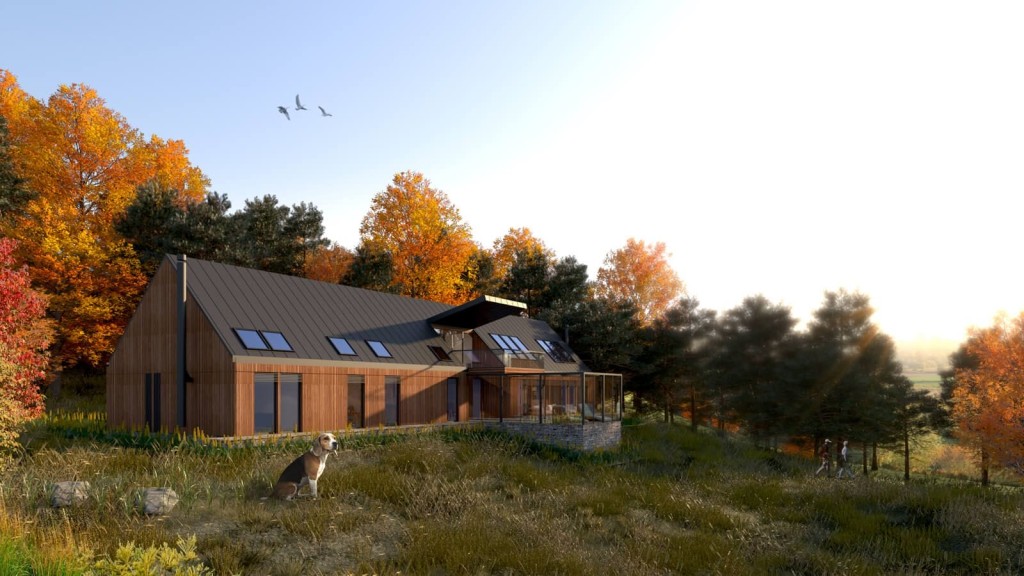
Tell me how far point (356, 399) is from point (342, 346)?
6.11ft

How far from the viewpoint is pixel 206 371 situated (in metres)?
20.5

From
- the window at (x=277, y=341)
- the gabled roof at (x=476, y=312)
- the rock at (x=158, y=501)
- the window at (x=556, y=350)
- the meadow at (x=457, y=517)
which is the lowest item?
the meadow at (x=457, y=517)

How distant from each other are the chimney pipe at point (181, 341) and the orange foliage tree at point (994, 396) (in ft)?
114

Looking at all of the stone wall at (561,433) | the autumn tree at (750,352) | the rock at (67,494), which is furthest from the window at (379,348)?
the autumn tree at (750,352)

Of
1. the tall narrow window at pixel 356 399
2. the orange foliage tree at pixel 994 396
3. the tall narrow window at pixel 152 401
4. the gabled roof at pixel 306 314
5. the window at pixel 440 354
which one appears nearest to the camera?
the gabled roof at pixel 306 314

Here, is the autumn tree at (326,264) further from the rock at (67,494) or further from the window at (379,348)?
the rock at (67,494)

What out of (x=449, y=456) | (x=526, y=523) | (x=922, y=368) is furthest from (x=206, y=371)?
(x=922, y=368)

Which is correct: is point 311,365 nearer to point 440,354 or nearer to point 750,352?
point 440,354

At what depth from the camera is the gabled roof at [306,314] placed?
21.4m

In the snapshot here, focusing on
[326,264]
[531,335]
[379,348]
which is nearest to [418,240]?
[326,264]

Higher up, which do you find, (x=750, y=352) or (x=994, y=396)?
(x=750, y=352)

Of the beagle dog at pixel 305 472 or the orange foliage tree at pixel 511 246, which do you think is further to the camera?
the orange foliage tree at pixel 511 246

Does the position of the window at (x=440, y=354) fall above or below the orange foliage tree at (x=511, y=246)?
below

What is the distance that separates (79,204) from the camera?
35875 millimetres
